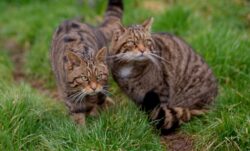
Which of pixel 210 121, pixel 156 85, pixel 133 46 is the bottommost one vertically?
pixel 210 121

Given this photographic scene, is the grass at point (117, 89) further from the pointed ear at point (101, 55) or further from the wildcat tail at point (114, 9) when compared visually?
the wildcat tail at point (114, 9)

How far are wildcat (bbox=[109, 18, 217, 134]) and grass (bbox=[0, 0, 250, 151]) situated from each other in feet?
0.49

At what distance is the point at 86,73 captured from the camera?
4.82m

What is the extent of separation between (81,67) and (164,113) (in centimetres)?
89

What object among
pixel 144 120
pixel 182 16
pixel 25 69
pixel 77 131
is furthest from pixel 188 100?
pixel 25 69

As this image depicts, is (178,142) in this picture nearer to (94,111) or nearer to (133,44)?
(94,111)

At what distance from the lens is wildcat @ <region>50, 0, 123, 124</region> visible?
191 inches

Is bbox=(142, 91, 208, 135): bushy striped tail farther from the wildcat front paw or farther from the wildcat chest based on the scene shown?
the wildcat front paw

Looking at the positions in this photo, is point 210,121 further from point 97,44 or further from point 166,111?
point 97,44

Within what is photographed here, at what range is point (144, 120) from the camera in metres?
4.95

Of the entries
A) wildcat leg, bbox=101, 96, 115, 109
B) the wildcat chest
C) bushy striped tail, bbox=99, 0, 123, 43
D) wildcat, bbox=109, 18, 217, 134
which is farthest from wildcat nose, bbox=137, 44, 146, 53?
bushy striped tail, bbox=99, 0, 123, 43

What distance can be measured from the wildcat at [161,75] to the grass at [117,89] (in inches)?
5.9

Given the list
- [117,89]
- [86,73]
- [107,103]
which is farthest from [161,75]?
[117,89]

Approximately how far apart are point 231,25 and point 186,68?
2480 mm
